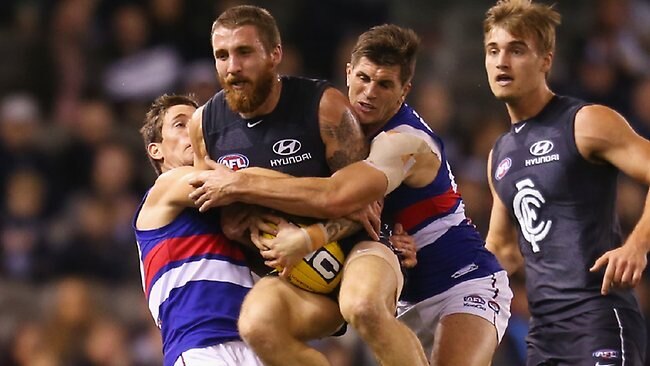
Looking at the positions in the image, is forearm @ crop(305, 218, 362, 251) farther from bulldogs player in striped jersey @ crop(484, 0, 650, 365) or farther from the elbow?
bulldogs player in striped jersey @ crop(484, 0, 650, 365)

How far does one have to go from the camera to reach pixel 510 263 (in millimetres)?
7316

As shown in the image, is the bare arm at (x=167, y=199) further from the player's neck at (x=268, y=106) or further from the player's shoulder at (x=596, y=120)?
the player's shoulder at (x=596, y=120)

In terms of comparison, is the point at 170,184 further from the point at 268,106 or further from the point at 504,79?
the point at 504,79

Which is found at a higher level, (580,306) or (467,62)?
(467,62)

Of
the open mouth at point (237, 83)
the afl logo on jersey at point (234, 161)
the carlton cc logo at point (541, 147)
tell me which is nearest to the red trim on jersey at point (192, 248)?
the afl logo on jersey at point (234, 161)

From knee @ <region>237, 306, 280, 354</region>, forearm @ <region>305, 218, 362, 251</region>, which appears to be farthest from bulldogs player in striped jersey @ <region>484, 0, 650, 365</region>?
knee @ <region>237, 306, 280, 354</region>

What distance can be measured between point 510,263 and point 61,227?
16.2 ft

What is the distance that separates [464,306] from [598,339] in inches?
26.5

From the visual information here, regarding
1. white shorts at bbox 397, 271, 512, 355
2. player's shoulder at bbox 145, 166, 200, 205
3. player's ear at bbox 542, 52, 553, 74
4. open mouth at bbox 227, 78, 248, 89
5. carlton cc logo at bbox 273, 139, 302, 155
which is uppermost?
open mouth at bbox 227, 78, 248, 89

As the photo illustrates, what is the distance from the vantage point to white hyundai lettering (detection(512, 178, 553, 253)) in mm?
6772

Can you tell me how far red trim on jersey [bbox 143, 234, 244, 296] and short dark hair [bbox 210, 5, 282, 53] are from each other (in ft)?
3.14

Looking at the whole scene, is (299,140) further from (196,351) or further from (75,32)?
(75,32)

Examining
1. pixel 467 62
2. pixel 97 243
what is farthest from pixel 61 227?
pixel 467 62

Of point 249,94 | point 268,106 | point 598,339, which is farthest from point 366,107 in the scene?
point 598,339
